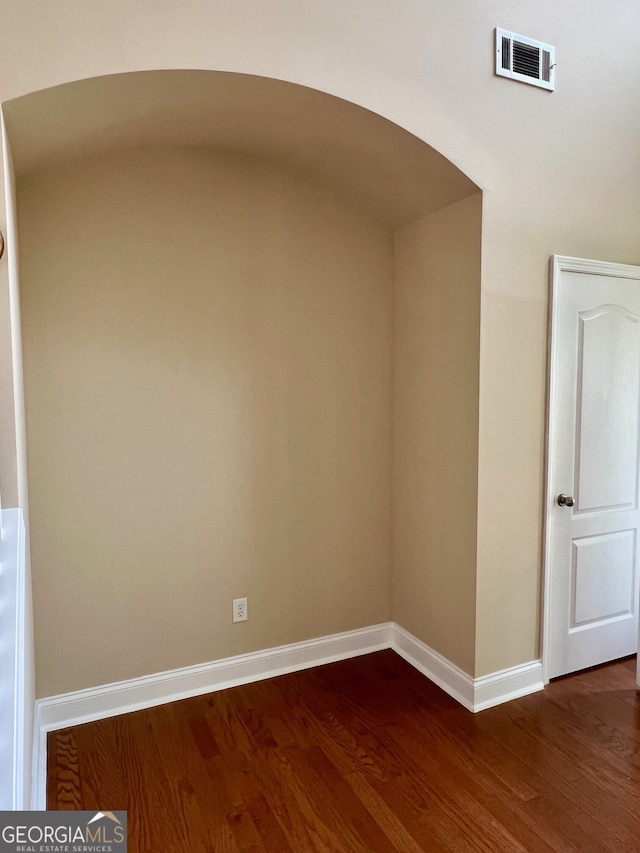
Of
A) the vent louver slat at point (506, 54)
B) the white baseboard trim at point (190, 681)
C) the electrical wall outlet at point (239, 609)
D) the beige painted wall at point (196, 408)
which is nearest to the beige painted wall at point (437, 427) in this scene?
the beige painted wall at point (196, 408)

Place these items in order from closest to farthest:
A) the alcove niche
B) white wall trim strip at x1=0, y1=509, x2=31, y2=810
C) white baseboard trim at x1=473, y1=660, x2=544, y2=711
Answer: white wall trim strip at x1=0, y1=509, x2=31, y2=810, the alcove niche, white baseboard trim at x1=473, y1=660, x2=544, y2=711

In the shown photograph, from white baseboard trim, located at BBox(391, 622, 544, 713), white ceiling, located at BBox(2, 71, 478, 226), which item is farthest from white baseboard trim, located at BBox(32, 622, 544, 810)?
white ceiling, located at BBox(2, 71, 478, 226)

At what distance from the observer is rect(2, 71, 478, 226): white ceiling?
184 centimetres

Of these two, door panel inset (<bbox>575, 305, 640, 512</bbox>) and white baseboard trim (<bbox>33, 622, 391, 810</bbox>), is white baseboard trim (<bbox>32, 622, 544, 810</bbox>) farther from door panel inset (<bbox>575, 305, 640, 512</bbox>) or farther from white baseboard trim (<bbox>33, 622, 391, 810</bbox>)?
door panel inset (<bbox>575, 305, 640, 512</bbox>)

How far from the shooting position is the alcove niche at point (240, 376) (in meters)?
2.28

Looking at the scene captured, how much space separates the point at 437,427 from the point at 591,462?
0.77 m

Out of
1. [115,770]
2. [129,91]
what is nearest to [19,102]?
[129,91]

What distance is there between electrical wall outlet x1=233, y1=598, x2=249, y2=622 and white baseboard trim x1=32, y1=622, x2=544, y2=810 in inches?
7.4

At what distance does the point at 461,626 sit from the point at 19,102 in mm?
2586

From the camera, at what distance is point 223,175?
256 centimetres

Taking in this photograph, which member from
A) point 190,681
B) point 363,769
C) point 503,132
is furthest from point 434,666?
point 503,132

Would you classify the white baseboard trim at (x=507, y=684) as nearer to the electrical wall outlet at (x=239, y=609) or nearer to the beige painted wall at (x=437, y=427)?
the beige painted wall at (x=437, y=427)

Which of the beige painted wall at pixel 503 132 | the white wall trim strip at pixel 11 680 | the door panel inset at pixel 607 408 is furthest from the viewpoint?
the door panel inset at pixel 607 408

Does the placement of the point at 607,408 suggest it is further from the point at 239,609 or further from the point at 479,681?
the point at 239,609
